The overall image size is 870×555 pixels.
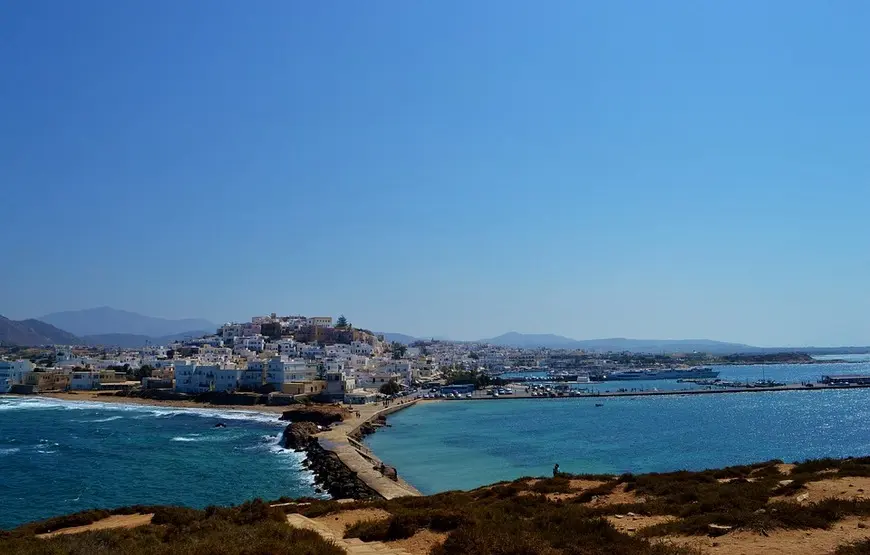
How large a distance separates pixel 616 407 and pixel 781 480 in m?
49.9

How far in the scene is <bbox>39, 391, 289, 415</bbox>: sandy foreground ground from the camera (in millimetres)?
56094

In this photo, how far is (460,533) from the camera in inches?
366

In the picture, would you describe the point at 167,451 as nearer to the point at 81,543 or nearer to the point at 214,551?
the point at 81,543

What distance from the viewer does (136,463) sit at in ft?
98.5

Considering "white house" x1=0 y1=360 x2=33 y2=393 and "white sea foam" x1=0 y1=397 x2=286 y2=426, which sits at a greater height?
"white house" x1=0 y1=360 x2=33 y2=393

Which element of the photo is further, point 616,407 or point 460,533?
point 616,407

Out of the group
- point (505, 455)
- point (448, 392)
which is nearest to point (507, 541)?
point (505, 455)

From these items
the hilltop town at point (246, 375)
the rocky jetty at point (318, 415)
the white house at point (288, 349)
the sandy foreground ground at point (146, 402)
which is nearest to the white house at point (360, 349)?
the hilltop town at point (246, 375)

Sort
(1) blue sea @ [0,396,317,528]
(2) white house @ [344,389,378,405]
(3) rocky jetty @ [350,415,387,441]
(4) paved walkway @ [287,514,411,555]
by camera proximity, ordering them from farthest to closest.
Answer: (2) white house @ [344,389,378,405]
(3) rocky jetty @ [350,415,387,441]
(1) blue sea @ [0,396,317,528]
(4) paved walkway @ [287,514,411,555]

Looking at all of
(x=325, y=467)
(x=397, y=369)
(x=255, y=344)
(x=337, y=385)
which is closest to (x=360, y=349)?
(x=255, y=344)

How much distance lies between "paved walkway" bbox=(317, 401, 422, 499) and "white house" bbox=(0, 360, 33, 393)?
47992 mm

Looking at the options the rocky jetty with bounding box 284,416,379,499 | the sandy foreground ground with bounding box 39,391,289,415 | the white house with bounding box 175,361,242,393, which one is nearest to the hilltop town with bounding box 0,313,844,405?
the white house with bounding box 175,361,242,393

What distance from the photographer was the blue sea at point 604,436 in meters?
29.5

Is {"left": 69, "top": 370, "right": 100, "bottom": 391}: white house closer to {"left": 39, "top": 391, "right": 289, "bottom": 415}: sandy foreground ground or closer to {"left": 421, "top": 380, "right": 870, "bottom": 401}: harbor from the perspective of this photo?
{"left": 39, "top": 391, "right": 289, "bottom": 415}: sandy foreground ground
